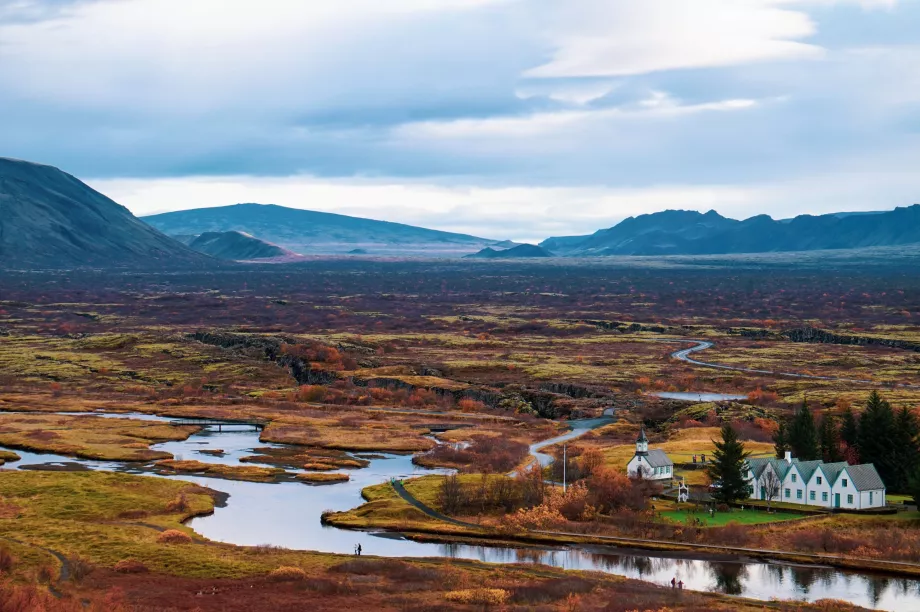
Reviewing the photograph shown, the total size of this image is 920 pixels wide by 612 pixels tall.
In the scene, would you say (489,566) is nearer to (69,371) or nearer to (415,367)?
(415,367)

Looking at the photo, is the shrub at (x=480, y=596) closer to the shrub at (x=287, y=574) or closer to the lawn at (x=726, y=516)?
the shrub at (x=287, y=574)

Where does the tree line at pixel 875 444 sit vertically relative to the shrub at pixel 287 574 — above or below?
above

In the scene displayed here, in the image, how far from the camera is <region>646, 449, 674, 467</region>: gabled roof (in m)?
87.9

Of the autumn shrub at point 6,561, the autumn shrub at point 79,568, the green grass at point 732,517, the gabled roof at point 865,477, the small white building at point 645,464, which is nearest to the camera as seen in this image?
the autumn shrub at point 6,561

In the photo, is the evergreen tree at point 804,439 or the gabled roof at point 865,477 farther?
the evergreen tree at point 804,439

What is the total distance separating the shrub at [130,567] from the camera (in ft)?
223

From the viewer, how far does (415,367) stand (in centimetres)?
17488

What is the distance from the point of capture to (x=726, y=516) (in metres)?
79.6

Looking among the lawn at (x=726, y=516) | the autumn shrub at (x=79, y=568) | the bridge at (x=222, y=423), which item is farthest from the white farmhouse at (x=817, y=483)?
the bridge at (x=222, y=423)

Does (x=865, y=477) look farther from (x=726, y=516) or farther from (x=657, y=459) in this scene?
(x=657, y=459)

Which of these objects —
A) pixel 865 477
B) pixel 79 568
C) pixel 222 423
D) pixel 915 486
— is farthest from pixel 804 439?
pixel 222 423

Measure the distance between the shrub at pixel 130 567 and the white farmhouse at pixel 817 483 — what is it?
4588 cm

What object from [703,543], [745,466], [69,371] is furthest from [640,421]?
[69,371]

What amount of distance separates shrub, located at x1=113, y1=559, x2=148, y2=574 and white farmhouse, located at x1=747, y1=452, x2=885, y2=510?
151ft
